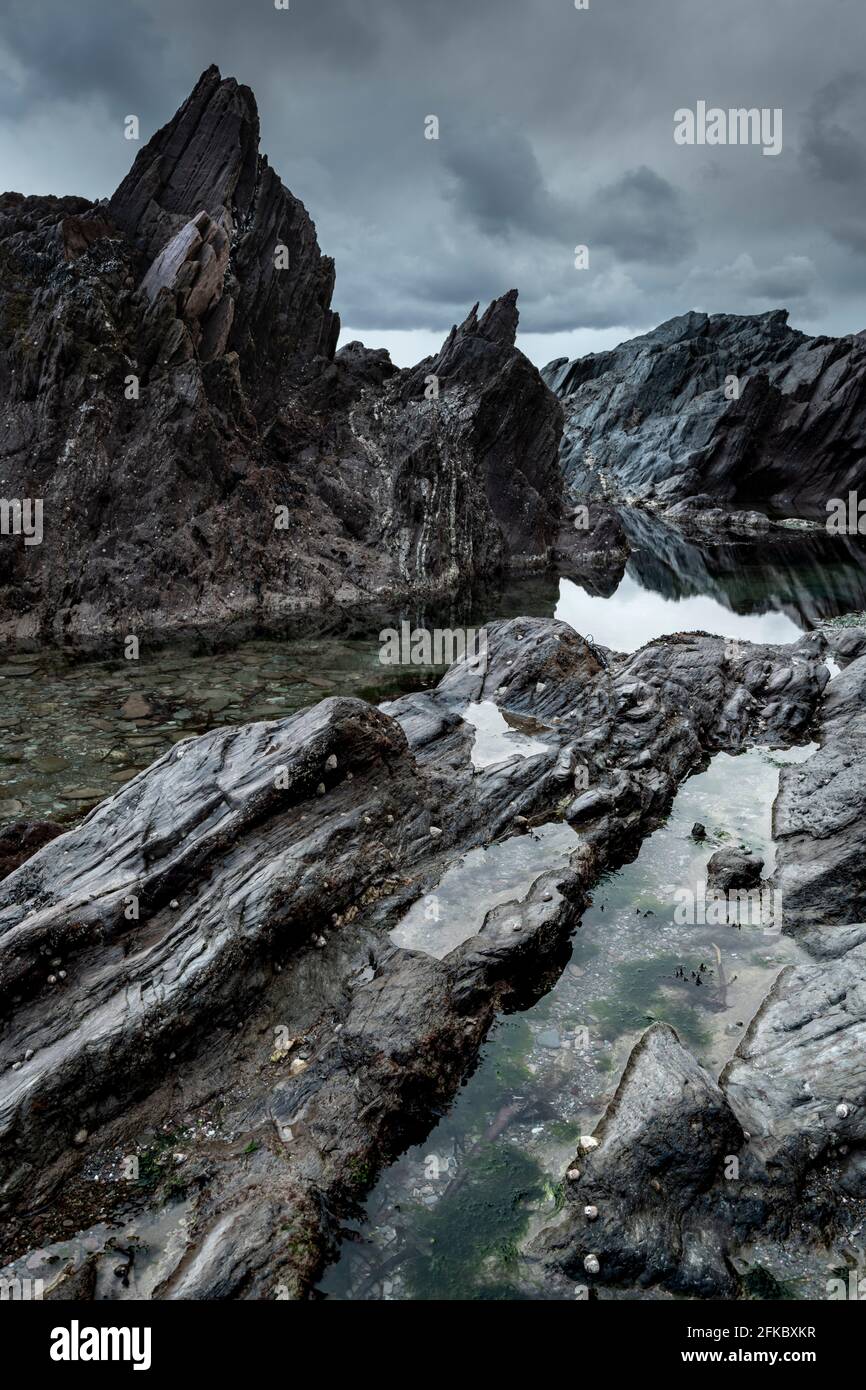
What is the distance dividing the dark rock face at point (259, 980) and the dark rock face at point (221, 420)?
25122 mm

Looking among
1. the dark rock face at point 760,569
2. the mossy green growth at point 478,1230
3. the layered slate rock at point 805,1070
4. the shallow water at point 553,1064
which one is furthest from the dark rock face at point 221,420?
the layered slate rock at point 805,1070

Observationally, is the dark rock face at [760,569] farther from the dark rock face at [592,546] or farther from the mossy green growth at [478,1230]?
the mossy green growth at [478,1230]

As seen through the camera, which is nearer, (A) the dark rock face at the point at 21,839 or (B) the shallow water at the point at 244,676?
(A) the dark rock face at the point at 21,839

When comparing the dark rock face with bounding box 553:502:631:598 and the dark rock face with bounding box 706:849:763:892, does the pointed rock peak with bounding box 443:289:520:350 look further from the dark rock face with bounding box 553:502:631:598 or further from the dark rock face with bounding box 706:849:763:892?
the dark rock face with bounding box 706:849:763:892

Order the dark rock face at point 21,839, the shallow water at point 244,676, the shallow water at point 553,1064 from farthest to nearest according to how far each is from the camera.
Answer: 1. the shallow water at point 244,676
2. the dark rock face at point 21,839
3. the shallow water at point 553,1064

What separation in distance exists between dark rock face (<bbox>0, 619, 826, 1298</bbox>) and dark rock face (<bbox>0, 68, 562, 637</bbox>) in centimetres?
2512

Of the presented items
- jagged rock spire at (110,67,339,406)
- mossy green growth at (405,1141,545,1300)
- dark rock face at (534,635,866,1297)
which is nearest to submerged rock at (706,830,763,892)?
dark rock face at (534,635,866,1297)

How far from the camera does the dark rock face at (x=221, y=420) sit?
3834cm

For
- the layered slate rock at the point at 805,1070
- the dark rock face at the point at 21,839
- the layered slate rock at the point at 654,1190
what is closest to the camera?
the layered slate rock at the point at 654,1190

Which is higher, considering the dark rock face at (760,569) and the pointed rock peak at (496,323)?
the pointed rock peak at (496,323)

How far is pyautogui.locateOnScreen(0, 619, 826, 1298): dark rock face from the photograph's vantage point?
9.22 metres

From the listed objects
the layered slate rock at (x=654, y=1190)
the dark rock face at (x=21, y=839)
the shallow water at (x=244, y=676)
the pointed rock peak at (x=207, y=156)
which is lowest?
the layered slate rock at (x=654, y=1190)

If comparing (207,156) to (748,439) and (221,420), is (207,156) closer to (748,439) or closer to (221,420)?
(221,420)
